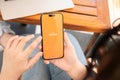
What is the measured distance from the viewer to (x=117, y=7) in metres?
0.92

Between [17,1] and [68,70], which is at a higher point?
[17,1]

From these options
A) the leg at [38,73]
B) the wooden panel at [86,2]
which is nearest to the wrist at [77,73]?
the leg at [38,73]

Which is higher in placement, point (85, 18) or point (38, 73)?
point (85, 18)

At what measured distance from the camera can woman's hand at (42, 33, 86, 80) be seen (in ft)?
2.52

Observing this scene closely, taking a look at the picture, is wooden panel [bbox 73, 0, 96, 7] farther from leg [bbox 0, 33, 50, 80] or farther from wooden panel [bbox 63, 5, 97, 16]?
leg [bbox 0, 33, 50, 80]

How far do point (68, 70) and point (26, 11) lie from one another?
253mm

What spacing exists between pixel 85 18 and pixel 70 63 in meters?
0.18

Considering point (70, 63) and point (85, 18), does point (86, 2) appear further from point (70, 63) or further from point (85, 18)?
point (70, 63)

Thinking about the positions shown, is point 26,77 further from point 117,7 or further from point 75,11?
point 117,7

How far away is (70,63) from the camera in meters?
0.79

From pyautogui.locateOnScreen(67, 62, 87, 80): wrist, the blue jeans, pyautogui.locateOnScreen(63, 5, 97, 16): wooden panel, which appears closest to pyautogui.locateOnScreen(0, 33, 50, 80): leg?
the blue jeans

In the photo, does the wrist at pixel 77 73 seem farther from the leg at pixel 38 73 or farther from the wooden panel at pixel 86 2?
the wooden panel at pixel 86 2

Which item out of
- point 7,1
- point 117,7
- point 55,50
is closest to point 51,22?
point 55,50

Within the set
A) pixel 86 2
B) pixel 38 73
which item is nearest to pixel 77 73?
pixel 38 73
